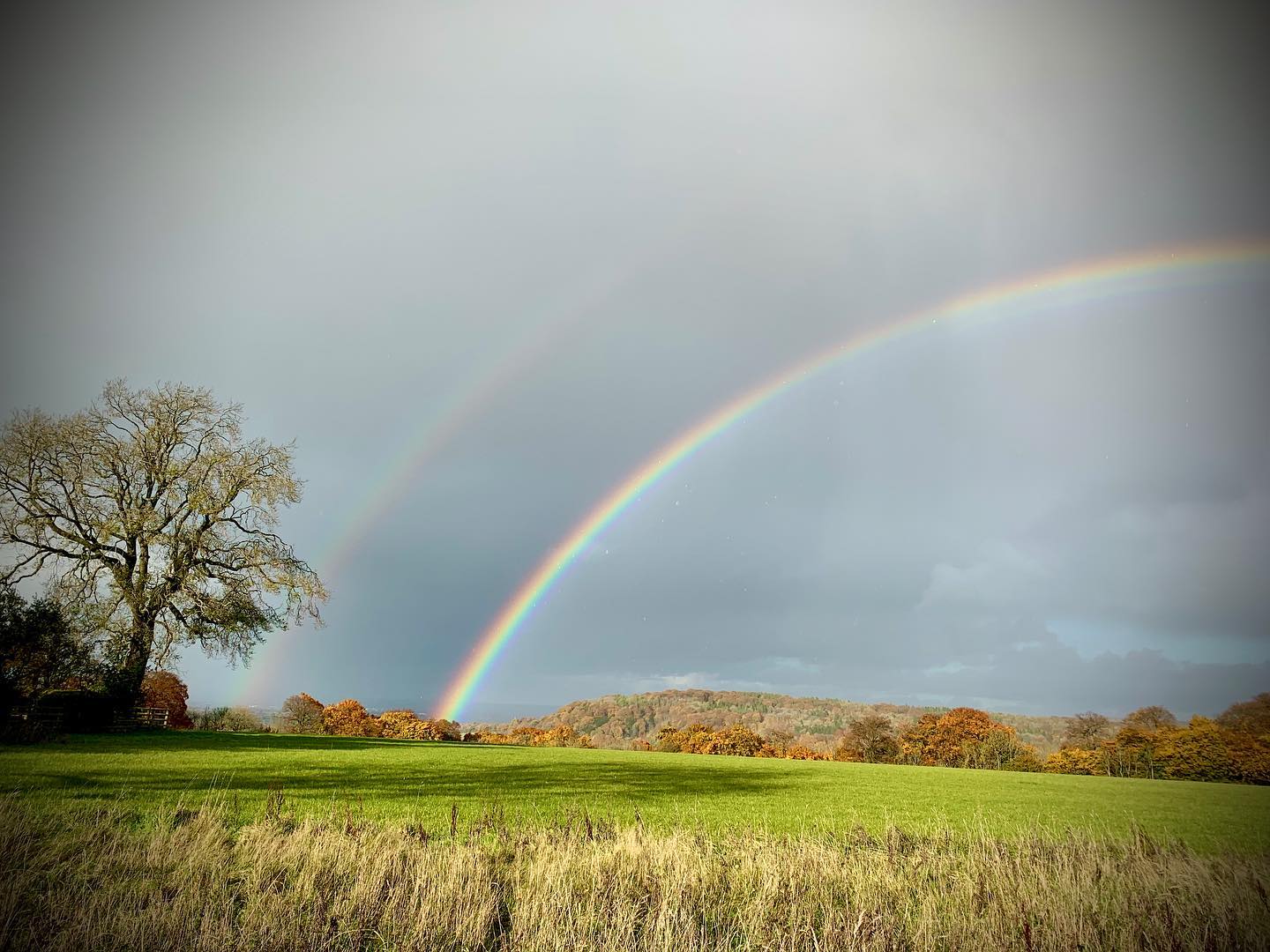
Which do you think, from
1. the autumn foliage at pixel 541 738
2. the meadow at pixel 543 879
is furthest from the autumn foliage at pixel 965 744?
the meadow at pixel 543 879

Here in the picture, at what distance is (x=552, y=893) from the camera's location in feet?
20.0

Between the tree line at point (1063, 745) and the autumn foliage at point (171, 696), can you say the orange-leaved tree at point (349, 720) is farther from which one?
the tree line at point (1063, 745)

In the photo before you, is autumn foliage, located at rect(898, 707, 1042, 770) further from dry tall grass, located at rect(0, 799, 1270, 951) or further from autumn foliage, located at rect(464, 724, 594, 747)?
dry tall grass, located at rect(0, 799, 1270, 951)

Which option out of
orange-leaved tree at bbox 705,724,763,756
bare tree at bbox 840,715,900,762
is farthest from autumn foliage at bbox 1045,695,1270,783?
orange-leaved tree at bbox 705,724,763,756

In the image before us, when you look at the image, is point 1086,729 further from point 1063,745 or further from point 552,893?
point 552,893

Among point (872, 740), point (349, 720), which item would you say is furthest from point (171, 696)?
point (872, 740)

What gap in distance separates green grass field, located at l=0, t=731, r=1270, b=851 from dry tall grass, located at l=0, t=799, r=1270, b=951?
2.10 m

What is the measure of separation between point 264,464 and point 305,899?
102 feet

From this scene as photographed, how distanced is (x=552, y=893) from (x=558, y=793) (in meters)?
8.26

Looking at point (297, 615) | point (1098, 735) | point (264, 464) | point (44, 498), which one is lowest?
point (1098, 735)

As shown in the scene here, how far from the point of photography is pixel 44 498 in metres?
28.3

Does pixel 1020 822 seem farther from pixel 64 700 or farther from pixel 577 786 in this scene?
pixel 64 700

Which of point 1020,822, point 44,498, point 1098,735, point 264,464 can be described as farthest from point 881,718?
point 44,498

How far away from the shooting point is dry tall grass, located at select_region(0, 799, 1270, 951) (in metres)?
5.23
